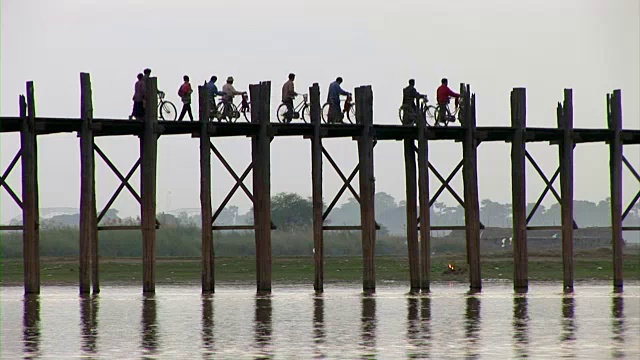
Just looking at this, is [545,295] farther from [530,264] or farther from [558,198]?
[530,264]

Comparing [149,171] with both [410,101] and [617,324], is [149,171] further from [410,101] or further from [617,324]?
[617,324]

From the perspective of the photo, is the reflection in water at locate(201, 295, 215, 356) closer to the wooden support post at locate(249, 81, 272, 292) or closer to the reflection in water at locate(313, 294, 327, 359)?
the reflection in water at locate(313, 294, 327, 359)

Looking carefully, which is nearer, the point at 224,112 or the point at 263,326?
the point at 263,326

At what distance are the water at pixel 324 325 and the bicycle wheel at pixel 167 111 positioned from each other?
185 inches

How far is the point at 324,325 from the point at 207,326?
2.33 metres

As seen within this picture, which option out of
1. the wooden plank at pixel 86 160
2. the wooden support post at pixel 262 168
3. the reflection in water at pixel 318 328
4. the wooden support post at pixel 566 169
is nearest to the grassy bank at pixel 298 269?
the wooden support post at pixel 566 169

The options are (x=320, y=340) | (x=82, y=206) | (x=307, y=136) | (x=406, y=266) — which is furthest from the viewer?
(x=406, y=266)

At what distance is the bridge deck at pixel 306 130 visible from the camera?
126ft

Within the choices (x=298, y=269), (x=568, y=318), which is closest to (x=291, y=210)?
(x=298, y=269)

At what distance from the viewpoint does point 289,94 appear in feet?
137

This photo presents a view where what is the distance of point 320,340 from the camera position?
2841 centimetres

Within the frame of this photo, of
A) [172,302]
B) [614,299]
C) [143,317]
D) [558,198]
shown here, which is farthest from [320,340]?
[558,198]

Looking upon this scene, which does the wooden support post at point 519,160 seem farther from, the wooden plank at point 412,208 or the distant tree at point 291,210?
the distant tree at point 291,210

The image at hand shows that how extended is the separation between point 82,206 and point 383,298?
8.18 meters
